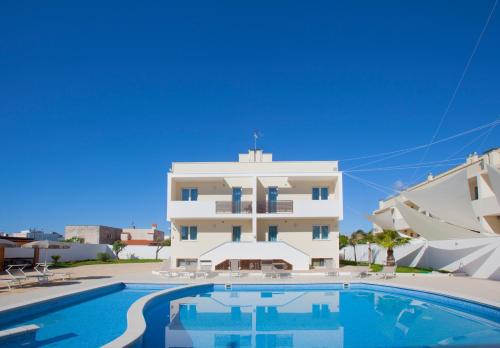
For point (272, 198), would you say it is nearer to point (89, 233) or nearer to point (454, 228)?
point (454, 228)

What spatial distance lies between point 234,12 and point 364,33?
6.62 m

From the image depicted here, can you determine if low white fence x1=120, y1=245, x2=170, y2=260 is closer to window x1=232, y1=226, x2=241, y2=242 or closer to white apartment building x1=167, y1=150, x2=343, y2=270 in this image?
white apartment building x1=167, y1=150, x2=343, y2=270

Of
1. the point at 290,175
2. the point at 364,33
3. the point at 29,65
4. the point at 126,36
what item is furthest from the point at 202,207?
the point at 364,33

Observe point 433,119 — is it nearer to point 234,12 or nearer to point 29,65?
point 234,12

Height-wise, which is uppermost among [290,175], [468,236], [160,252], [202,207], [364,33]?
[364,33]

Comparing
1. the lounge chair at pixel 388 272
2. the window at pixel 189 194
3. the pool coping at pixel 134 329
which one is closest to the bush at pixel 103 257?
the window at pixel 189 194

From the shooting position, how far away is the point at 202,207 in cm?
2308

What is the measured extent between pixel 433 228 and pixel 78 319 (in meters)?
16.6

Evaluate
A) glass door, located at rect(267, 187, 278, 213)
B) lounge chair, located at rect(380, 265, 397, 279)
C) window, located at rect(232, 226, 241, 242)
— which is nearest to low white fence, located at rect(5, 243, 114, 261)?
window, located at rect(232, 226, 241, 242)

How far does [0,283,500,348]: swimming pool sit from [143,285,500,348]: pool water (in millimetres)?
24

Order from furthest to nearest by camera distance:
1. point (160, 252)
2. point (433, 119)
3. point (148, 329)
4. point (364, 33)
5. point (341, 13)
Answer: point (160, 252)
point (433, 119)
point (364, 33)
point (341, 13)
point (148, 329)

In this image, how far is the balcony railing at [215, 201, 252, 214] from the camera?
23.4 m

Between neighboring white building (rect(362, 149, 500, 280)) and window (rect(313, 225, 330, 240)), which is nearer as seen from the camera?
neighboring white building (rect(362, 149, 500, 280))

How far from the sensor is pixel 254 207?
22.8 m
